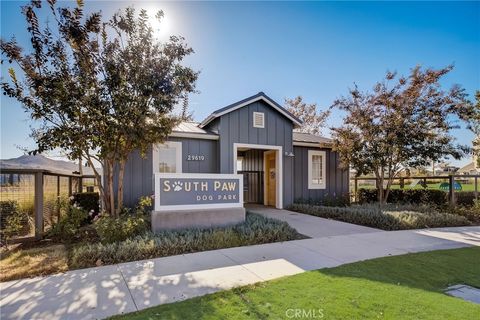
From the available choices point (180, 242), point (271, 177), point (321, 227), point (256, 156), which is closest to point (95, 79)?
point (180, 242)

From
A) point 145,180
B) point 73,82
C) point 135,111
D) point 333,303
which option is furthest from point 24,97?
point 333,303

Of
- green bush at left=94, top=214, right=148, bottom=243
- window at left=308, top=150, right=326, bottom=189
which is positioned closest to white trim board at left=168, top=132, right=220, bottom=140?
green bush at left=94, top=214, right=148, bottom=243

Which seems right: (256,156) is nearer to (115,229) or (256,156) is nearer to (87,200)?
(87,200)

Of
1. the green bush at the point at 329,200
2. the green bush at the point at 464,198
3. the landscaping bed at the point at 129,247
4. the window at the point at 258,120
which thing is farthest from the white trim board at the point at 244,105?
the green bush at the point at 464,198

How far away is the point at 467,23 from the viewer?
938cm

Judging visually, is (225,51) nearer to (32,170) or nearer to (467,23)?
(32,170)

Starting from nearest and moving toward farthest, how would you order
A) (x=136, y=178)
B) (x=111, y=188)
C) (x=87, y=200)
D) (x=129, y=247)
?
(x=129, y=247) < (x=111, y=188) < (x=87, y=200) < (x=136, y=178)

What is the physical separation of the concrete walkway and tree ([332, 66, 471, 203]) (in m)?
4.97

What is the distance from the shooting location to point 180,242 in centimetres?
566

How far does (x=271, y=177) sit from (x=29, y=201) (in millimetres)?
9118

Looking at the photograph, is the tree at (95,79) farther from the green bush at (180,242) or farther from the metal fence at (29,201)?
the green bush at (180,242)

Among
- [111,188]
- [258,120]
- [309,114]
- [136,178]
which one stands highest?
[309,114]

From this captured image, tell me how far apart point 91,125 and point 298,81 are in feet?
33.2

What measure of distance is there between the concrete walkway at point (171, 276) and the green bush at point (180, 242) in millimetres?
322
